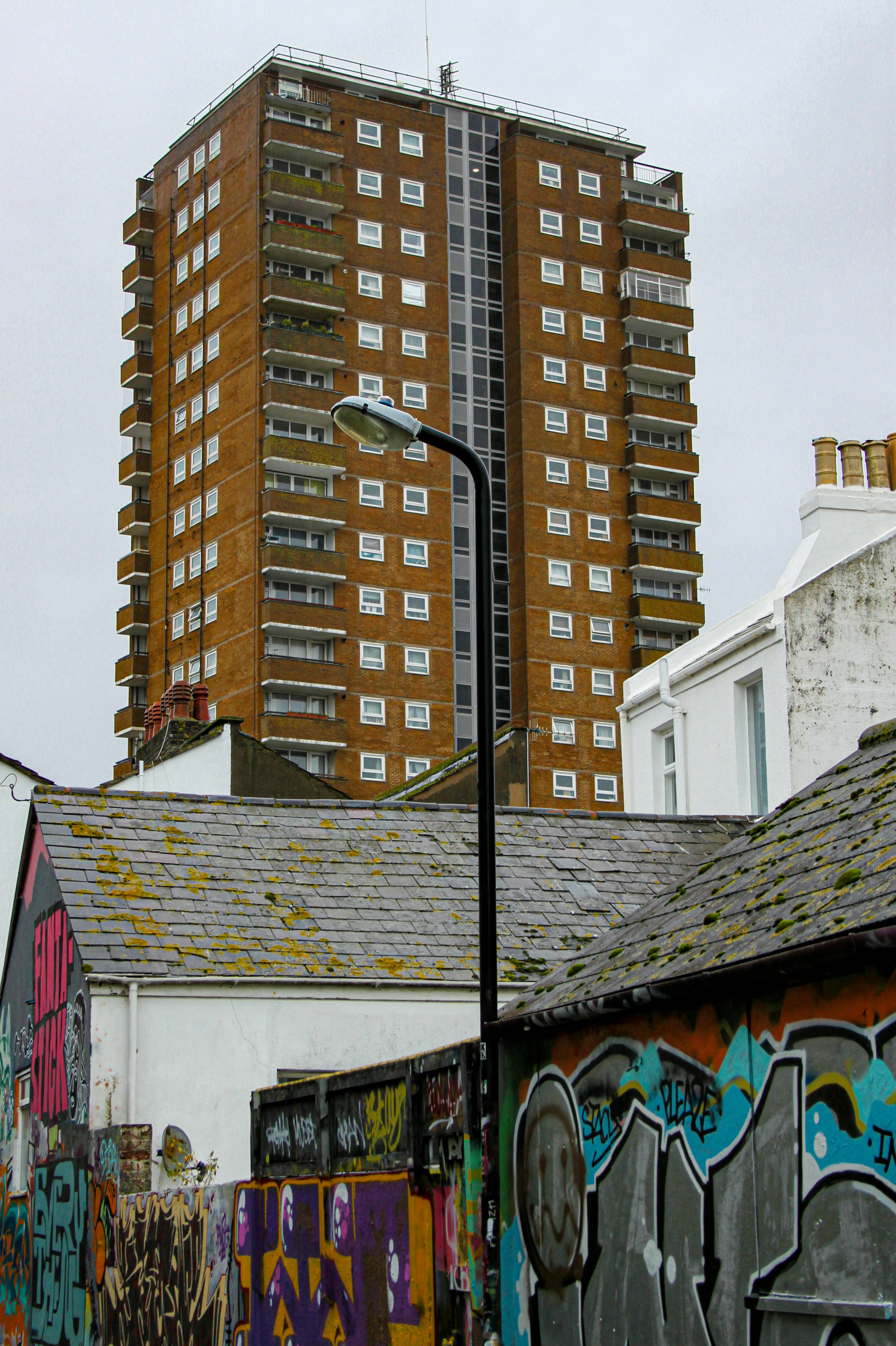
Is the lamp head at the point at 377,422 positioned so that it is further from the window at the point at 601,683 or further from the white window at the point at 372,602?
the window at the point at 601,683

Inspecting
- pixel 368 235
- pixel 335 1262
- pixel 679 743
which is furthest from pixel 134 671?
pixel 335 1262

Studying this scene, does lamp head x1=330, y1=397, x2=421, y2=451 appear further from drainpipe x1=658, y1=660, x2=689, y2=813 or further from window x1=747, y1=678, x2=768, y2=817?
drainpipe x1=658, y1=660, x2=689, y2=813

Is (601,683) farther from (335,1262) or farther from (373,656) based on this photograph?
(335,1262)

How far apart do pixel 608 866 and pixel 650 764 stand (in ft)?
32.5

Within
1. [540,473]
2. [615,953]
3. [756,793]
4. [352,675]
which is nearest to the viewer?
[615,953]

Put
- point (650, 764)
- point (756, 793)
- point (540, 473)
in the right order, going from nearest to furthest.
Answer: point (756, 793) < point (650, 764) < point (540, 473)

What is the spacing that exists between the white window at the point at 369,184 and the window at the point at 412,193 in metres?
1.16

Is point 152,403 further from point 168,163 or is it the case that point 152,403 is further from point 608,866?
point 608,866

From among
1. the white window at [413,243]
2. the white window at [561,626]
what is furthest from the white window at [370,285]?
the white window at [561,626]

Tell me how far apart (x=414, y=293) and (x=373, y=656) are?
1759 cm

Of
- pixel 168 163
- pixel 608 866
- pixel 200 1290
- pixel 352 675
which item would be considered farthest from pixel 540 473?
pixel 200 1290

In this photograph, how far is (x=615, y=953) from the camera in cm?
802

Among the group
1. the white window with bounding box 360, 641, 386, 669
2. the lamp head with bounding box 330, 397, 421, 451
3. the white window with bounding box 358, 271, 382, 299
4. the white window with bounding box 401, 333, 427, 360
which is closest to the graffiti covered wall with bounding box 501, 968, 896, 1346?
the lamp head with bounding box 330, 397, 421, 451

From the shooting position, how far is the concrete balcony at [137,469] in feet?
263
